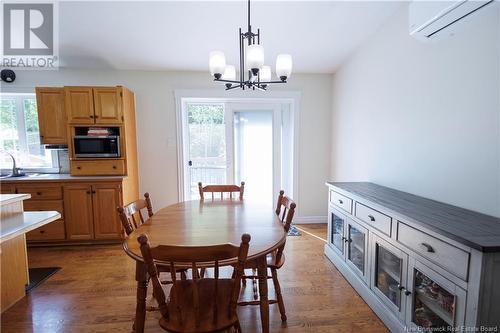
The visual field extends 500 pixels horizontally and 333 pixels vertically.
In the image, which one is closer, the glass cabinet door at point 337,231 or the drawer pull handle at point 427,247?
the drawer pull handle at point 427,247

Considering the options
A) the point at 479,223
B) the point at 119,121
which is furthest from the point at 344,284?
the point at 119,121

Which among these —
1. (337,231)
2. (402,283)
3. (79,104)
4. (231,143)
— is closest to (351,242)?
(337,231)

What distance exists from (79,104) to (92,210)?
1311mm

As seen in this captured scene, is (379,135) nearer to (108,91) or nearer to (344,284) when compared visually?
(344,284)

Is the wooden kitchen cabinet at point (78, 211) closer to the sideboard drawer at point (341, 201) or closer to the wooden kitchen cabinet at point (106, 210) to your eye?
the wooden kitchen cabinet at point (106, 210)

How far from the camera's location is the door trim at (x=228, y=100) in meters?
3.55

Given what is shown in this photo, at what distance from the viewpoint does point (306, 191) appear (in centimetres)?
389

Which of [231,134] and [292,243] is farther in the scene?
[231,134]

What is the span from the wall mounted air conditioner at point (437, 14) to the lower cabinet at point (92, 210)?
11.1 ft

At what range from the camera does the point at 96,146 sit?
311 centimetres

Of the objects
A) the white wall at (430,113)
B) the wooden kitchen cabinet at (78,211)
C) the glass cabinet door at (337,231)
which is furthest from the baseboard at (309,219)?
the wooden kitchen cabinet at (78,211)

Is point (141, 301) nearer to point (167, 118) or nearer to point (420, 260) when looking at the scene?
point (420, 260)

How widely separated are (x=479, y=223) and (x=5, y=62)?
5.02 meters

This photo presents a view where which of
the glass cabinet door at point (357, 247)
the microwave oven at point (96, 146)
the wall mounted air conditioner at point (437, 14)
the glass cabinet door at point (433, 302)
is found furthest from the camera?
the microwave oven at point (96, 146)
